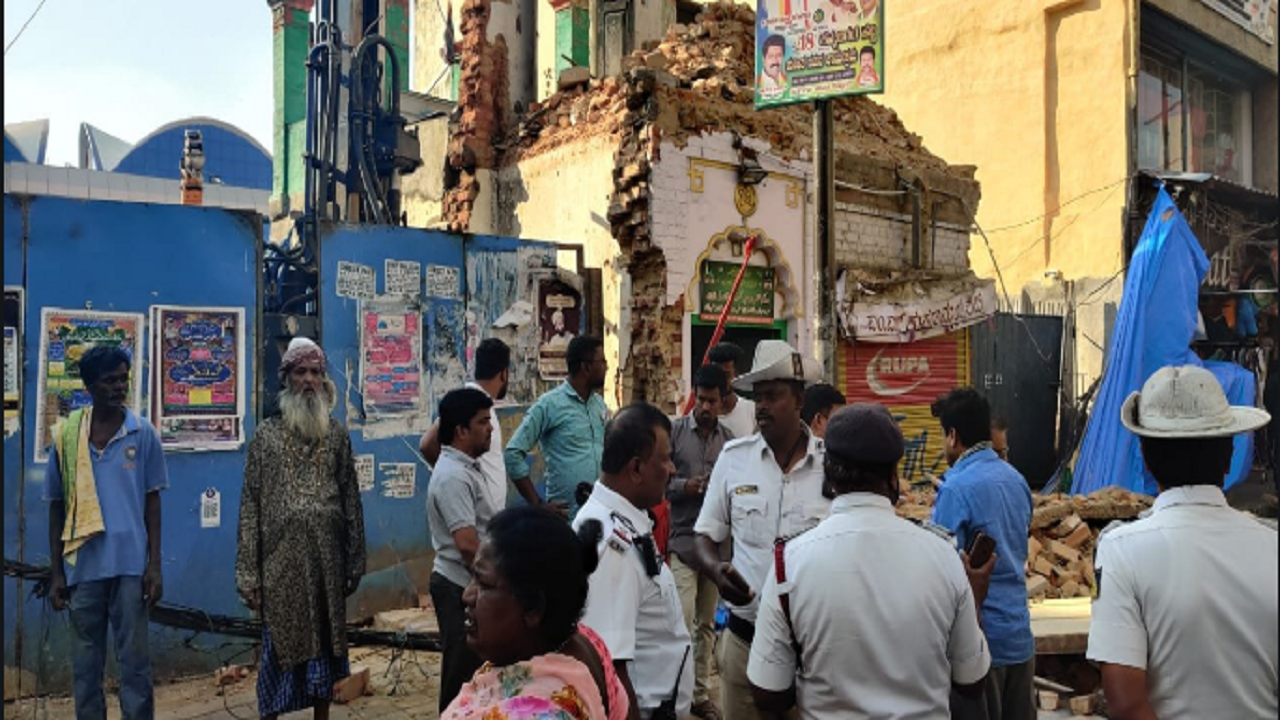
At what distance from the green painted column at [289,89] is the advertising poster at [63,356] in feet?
21.1

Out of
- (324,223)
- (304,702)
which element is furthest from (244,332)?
(304,702)

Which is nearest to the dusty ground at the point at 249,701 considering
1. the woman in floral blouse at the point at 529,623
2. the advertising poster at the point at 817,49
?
the woman in floral blouse at the point at 529,623

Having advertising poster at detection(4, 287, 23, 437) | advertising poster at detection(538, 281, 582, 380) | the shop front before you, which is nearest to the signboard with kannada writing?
the shop front

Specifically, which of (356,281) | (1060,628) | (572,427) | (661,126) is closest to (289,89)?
(661,126)

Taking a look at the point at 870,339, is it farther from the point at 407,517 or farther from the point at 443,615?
the point at 443,615

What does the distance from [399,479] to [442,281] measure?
1602 millimetres

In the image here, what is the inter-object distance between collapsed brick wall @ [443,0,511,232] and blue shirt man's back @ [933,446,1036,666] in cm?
885

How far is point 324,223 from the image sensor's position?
22.4 ft

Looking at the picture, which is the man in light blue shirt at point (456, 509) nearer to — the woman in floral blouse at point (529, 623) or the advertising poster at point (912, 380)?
the woman in floral blouse at point (529, 623)

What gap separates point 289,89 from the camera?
461 inches

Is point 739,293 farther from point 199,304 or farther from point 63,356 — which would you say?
point 63,356

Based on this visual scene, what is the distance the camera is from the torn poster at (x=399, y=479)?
712cm

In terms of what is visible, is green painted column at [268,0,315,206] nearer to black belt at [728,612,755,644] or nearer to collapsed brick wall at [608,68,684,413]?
collapsed brick wall at [608,68,684,413]

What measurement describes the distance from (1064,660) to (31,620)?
20.6 feet
